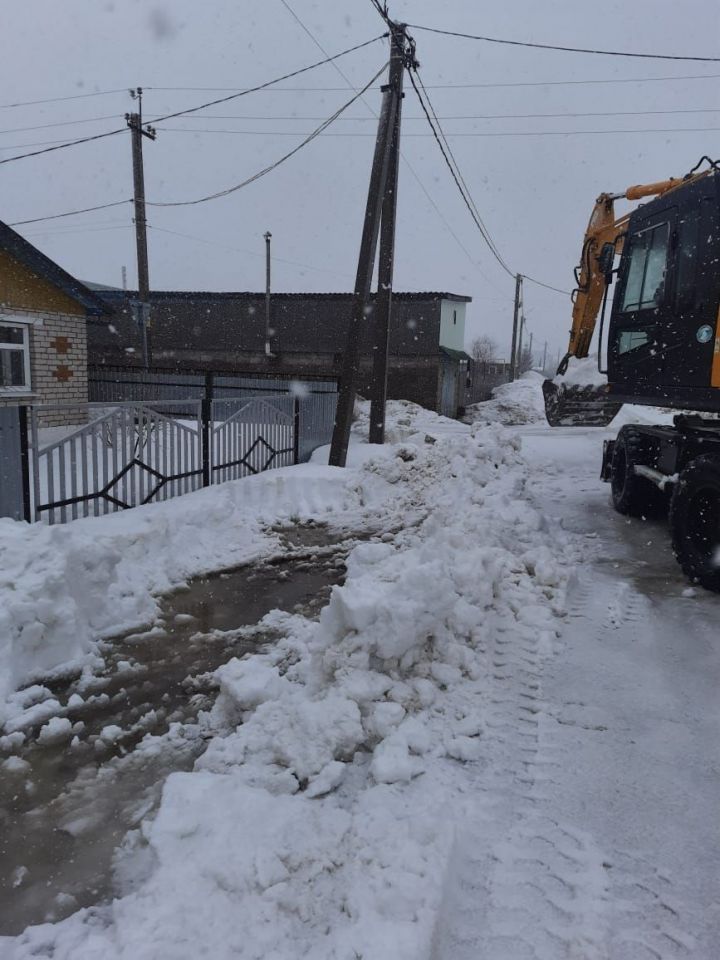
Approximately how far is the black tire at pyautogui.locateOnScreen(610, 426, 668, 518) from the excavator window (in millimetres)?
2044


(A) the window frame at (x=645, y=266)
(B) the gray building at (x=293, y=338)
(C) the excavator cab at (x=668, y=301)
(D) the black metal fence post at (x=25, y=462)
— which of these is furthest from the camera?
(B) the gray building at (x=293, y=338)

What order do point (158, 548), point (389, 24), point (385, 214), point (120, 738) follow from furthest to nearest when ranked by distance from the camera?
point (385, 214), point (389, 24), point (158, 548), point (120, 738)

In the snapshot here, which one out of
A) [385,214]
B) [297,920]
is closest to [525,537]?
[297,920]

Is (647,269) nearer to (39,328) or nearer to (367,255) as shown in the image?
(367,255)

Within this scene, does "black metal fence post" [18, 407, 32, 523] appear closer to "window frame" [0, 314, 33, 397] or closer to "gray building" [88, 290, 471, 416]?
"window frame" [0, 314, 33, 397]

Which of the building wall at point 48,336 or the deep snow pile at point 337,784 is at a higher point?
the building wall at point 48,336

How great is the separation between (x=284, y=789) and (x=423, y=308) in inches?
1143

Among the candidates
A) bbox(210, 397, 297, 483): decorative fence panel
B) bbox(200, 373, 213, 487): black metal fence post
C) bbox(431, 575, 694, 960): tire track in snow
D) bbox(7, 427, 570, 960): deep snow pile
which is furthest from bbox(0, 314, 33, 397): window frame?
bbox(431, 575, 694, 960): tire track in snow

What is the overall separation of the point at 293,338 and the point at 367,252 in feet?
69.1

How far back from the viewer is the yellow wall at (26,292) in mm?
13367

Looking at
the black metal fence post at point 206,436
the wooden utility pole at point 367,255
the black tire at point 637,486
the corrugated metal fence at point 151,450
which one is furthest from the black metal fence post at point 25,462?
the black tire at point 637,486

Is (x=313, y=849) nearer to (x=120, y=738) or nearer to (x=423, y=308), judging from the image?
(x=120, y=738)

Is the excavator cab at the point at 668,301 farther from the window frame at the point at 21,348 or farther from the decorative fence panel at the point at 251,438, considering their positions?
the window frame at the point at 21,348

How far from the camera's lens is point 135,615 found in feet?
19.0
